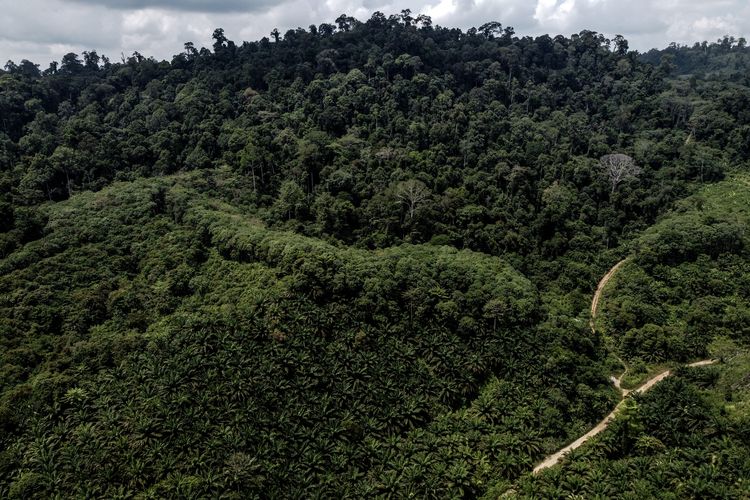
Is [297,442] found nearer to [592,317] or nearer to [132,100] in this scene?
[592,317]

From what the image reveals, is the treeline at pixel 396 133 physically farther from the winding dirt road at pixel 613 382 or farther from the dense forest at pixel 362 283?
the winding dirt road at pixel 613 382

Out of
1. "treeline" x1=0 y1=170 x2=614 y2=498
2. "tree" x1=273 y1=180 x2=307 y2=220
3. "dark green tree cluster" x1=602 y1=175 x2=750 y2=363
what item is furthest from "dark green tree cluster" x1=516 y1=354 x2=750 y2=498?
"tree" x1=273 y1=180 x2=307 y2=220

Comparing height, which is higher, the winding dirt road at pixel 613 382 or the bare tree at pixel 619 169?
the bare tree at pixel 619 169

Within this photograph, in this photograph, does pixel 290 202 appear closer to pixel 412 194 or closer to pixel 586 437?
pixel 412 194

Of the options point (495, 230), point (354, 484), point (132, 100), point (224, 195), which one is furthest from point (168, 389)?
point (132, 100)

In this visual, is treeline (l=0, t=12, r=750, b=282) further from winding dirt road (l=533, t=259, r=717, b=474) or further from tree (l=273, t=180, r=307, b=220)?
winding dirt road (l=533, t=259, r=717, b=474)

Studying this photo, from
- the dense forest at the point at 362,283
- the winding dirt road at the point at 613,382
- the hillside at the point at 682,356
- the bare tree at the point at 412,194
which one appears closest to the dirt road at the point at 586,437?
the winding dirt road at the point at 613,382

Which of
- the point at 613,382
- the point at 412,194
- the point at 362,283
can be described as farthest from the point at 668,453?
the point at 412,194
